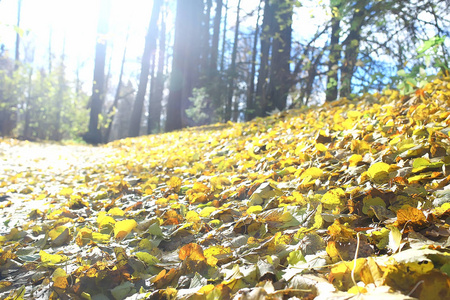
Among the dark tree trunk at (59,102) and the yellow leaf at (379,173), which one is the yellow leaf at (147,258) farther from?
the dark tree trunk at (59,102)

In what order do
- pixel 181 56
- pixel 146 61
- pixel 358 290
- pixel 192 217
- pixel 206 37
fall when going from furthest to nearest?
pixel 206 37, pixel 146 61, pixel 181 56, pixel 192 217, pixel 358 290

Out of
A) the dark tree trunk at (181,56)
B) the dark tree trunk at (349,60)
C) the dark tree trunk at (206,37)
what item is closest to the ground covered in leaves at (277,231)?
the dark tree trunk at (349,60)

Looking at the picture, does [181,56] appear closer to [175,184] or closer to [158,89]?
[158,89]

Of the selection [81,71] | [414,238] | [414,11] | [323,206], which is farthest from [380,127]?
[81,71]

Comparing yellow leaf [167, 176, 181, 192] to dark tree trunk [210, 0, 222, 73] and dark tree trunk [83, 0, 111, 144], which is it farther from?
dark tree trunk [83, 0, 111, 144]

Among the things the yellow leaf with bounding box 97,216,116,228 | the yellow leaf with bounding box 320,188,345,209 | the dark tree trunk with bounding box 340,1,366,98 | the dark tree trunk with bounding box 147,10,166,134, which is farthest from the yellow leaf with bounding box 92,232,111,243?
the dark tree trunk with bounding box 147,10,166,134

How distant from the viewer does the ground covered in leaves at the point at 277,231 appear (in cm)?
90

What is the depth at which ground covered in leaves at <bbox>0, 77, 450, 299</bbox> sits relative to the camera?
900mm

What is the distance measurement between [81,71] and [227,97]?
19.1 metres

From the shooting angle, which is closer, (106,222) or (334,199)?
(334,199)

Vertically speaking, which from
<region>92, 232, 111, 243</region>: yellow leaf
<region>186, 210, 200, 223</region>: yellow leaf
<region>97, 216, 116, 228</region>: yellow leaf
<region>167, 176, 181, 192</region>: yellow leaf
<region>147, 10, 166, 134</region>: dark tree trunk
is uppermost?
<region>147, 10, 166, 134</region>: dark tree trunk

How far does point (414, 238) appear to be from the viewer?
3.23ft

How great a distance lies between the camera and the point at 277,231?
143cm

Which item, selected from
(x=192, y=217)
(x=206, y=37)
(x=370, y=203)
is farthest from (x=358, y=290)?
(x=206, y=37)
